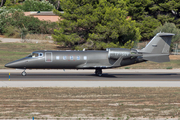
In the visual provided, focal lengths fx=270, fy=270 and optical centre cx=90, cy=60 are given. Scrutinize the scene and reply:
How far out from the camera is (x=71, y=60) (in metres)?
29.6

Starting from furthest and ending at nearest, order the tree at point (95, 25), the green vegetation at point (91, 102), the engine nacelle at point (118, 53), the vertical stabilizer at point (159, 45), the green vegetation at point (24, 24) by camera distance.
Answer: the green vegetation at point (24, 24)
the tree at point (95, 25)
the vertical stabilizer at point (159, 45)
the engine nacelle at point (118, 53)
the green vegetation at point (91, 102)

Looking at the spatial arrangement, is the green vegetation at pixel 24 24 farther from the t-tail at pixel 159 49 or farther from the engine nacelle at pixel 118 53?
the t-tail at pixel 159 49

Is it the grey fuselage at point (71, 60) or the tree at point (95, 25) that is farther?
the tree at point (95, 25)

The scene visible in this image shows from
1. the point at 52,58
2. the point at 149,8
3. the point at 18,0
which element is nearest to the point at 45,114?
the point at 52,58

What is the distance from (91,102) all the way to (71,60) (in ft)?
43.3

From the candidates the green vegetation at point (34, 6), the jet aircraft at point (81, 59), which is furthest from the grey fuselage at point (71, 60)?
the green vegetation at point (34, 6)

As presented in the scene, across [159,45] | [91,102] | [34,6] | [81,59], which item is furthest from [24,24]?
[91,102]

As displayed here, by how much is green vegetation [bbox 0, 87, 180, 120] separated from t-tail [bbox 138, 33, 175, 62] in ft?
32.1

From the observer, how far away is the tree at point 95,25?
5147cm

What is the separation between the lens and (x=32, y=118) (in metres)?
12.9

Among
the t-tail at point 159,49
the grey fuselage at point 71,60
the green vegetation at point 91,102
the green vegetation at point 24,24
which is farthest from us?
the green vegetation at point 24,24

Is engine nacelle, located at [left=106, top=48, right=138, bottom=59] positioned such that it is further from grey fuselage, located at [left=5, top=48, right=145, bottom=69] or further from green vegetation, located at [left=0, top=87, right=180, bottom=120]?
green vegetation, located at [left=0, top=87, right=180, bottom=120]

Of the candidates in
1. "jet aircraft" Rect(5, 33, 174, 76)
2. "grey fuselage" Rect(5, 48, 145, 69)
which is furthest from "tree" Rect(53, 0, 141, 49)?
"grey fuselage" Rect(5, 48, 145, 69)

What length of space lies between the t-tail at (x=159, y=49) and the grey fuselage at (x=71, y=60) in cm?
218
